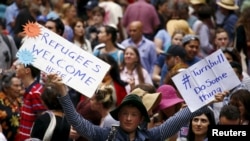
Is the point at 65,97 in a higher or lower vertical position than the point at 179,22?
higher

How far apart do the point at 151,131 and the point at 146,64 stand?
23.8ft

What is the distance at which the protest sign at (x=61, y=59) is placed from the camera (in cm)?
1012

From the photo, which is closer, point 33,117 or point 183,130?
point 183,130

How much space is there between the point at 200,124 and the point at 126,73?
14.7 feet

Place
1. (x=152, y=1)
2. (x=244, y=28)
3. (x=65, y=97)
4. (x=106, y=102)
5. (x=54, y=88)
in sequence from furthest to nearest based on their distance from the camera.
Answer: (x=152, y=1) → (x=244, y=28) → (x=106, y=102) → (x=54, y=88) → (x=65, y=97)

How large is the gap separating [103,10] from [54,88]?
857 centimetres

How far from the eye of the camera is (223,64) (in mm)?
10938

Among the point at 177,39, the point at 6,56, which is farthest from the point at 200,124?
the point at 177,39

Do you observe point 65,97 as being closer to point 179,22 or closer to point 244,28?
point 244,28

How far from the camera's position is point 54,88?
35.7 ft

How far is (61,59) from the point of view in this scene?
1021cm

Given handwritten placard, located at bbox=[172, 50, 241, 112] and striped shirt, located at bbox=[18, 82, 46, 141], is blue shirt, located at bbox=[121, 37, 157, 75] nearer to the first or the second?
striped shirt, located at bbox=[18, 82, 46, 141]

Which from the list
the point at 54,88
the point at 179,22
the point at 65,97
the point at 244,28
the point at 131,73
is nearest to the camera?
the point at 65,97

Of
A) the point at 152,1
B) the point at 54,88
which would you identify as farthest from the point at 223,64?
the point at 152,1
